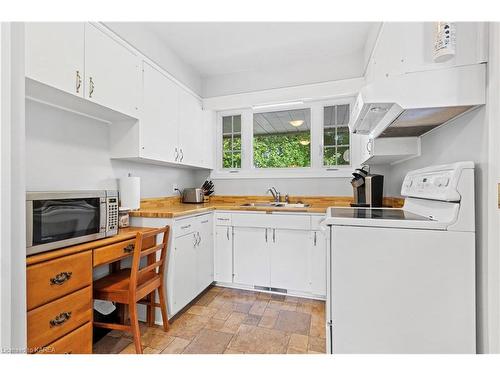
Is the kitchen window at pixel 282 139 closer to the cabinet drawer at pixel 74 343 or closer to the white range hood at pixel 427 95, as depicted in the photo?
the white range hood at pixel 427 95

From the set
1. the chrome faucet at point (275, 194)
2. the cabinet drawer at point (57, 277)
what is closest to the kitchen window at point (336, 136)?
the chrome faucet at point (275, 194)

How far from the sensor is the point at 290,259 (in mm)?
2416

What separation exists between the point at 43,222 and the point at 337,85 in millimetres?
Answer: 2937

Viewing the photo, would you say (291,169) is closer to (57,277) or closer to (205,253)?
(205,253)

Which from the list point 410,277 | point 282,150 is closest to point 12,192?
point 410,277

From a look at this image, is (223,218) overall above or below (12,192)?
below

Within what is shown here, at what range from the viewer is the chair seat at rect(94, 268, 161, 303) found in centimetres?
152

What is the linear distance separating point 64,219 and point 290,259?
6.23ft

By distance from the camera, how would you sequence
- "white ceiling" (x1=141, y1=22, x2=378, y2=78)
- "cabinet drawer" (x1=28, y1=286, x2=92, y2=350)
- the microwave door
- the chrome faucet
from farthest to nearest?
the chrome faucet
"white ceiling" (x1=141, y1=22, x2=378, y2=78)
the microwave door
"cabinet drawer" (x1=28, y1=286, x2=92, y2=350)

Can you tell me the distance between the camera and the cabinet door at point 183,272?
1982 millimetres

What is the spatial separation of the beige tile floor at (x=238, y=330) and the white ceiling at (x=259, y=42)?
2.61 meters

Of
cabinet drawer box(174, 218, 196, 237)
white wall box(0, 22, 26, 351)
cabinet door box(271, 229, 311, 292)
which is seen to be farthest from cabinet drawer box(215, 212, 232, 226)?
white wall box(0, 22, 26, 351)

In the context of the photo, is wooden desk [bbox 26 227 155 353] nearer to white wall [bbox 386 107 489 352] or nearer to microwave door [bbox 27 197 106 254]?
microwave door [bbox 27 197 106 254]
